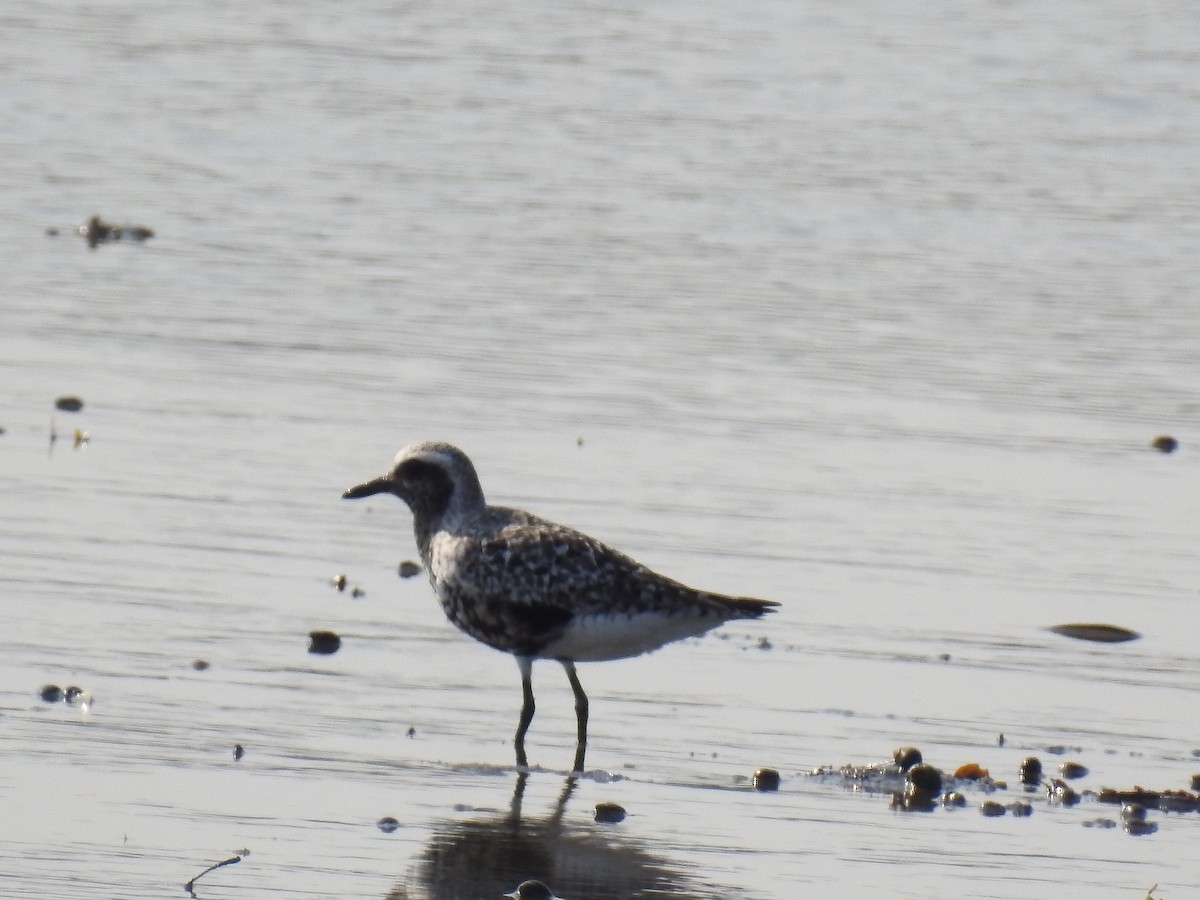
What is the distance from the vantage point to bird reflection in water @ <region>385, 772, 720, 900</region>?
22.3 ft

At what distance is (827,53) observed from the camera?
2933cm

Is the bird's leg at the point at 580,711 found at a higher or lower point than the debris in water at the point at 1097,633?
lower

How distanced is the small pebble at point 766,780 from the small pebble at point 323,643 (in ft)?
6.68

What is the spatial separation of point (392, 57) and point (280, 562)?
17.8 metres

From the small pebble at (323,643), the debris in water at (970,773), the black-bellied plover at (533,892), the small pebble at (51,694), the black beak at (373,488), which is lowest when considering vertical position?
the black-bellied plover at (533,892)

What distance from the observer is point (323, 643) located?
29.9 ft

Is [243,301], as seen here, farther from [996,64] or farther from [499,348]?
[996,64]

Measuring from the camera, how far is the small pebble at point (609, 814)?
7.49 metres

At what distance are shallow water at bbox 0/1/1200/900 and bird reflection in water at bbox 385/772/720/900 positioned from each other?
0.02 meters

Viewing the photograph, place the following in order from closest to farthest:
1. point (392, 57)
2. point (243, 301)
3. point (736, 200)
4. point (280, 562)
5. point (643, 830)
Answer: point (643, 830), point (280, 562), point (243, 301), point (736, 200), point (392, 57)

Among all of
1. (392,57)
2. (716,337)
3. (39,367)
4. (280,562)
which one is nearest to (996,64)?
(392,57)

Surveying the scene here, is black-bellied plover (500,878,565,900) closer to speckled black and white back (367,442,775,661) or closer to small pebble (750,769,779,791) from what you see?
small pebble (750,769,779,791)

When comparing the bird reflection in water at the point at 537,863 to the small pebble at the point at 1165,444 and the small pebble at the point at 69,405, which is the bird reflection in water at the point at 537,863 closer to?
the small pebble at the point at 69,405

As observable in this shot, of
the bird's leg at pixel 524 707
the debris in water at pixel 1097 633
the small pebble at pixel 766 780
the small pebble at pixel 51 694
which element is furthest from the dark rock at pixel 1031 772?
the small pebble at pixel 51 694
